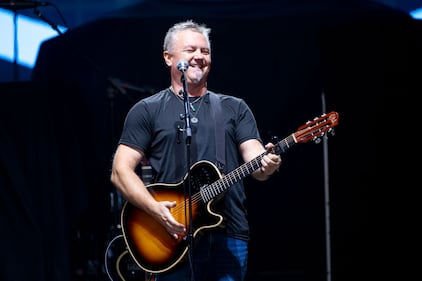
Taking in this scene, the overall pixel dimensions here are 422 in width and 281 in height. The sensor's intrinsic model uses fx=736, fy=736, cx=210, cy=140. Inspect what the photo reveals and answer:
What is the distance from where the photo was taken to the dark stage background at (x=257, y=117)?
655 cm

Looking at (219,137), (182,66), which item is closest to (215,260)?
(219,137)

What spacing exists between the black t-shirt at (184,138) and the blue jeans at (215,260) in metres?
0.07

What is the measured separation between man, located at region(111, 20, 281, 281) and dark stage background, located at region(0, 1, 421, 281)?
2.50 meters

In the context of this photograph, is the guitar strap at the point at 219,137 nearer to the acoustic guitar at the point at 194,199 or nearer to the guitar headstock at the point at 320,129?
the acoustic guitar at the point at 194,199

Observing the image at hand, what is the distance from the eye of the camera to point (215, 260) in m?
3.99

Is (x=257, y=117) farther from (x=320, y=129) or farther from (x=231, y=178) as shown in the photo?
(x=231, y=178)

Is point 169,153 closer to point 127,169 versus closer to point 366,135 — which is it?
point 127,169

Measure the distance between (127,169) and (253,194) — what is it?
3.62 m

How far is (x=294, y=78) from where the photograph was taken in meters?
7.44

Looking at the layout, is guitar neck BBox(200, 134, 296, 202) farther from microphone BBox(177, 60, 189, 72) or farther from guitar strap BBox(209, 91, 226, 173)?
Result: microphone BBox(177, 60, 189, 72)

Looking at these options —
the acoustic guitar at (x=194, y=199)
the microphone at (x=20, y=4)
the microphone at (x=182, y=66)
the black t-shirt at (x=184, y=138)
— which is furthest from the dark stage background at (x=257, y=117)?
the microphone at (x=182, y=66)

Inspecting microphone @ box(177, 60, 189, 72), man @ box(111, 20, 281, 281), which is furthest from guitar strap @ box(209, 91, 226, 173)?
microphone @ box(177, 60, 189, 72)

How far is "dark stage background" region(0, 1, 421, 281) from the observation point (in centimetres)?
655

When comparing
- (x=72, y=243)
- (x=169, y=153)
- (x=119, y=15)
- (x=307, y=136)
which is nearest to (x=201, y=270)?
(x=169, y=153)
